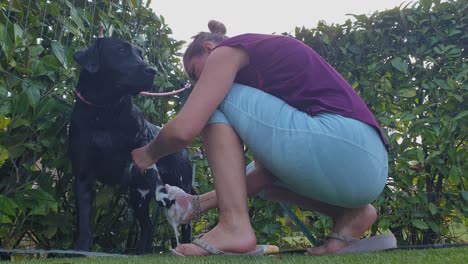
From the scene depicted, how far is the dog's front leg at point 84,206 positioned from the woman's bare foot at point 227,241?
65cm

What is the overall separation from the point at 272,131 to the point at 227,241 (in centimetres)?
39

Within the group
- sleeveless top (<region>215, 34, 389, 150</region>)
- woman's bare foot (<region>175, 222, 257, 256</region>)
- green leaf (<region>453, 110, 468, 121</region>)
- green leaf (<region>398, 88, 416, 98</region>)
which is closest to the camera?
woman's bare foot (<region>175, 222, 257, 256</region>)

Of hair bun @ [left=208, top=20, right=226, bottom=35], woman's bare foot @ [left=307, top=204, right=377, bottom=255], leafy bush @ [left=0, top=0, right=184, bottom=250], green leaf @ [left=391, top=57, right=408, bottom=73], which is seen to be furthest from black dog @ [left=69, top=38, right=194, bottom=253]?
green leaf @ [left=391, top=57, right=408, bottom=73]

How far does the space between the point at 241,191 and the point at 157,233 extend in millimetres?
1379

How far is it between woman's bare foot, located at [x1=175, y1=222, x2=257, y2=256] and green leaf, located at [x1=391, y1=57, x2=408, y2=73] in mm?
1559

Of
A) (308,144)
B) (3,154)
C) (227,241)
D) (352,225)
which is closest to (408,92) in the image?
(352,225)

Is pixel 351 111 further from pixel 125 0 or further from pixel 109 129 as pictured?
pixel 125 0

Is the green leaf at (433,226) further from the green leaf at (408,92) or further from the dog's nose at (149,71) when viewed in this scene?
the dog's nose at (149,71)

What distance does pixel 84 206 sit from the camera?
2223mm

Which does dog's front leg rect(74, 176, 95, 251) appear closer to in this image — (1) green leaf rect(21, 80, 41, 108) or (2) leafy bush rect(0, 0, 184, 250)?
(2) leafy bush rect(0, 0, 184, 250)

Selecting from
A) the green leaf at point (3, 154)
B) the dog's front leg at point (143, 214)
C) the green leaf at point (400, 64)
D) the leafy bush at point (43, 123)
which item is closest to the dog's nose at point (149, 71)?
the leafy bush at point (43, 123)

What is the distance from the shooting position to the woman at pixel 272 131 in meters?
1.66

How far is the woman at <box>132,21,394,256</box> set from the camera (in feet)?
5.45

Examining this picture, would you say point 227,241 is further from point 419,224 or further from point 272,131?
point 419,224
